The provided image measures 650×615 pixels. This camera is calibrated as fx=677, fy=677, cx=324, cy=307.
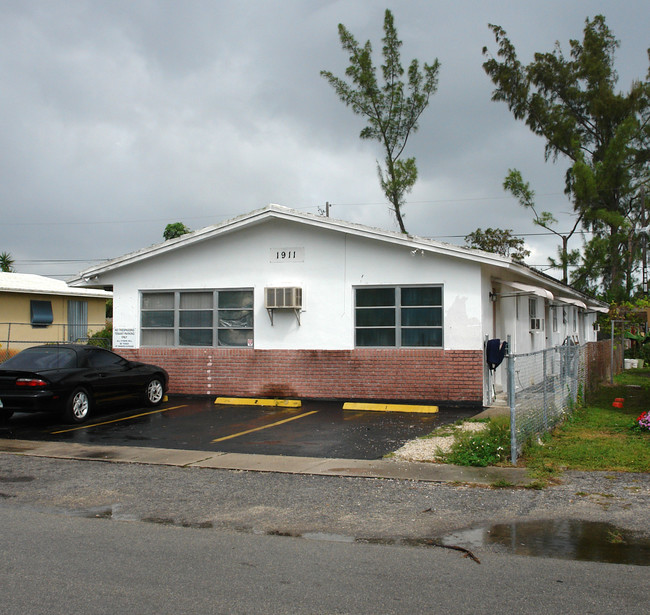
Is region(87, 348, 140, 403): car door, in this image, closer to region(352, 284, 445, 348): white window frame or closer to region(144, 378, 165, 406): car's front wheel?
region(144, 378, 165, 406): car's front wheel

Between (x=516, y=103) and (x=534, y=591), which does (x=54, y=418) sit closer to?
(x=534, y=591)

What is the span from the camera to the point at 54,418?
14.0 metres

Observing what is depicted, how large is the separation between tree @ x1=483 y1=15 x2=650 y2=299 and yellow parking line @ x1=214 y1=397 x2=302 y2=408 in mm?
26813

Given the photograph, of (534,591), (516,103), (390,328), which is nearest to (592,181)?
(516,103)

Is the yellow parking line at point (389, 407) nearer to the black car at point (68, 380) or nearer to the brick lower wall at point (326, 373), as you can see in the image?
the brick lower wall at point (326, 373)

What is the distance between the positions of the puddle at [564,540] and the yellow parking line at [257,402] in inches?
376

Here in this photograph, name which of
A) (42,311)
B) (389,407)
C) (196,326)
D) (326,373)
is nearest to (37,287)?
(42,311)

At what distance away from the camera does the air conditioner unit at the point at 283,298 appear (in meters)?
16.3

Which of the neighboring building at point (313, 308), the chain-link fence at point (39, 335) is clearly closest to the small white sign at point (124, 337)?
the neighboring building at point (313, 308)

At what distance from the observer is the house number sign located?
657 inches

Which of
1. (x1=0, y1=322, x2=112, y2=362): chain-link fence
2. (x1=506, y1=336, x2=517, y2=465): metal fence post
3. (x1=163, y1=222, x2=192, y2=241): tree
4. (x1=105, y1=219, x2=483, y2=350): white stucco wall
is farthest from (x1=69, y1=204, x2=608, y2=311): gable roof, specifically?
(x1=163, y1=222, x2=192, y2=241): tree

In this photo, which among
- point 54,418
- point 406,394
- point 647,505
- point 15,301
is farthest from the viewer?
point 15,301

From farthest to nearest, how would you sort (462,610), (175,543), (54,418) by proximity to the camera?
(54,418)
(175,543)
(462,610)

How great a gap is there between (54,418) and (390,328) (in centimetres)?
760
